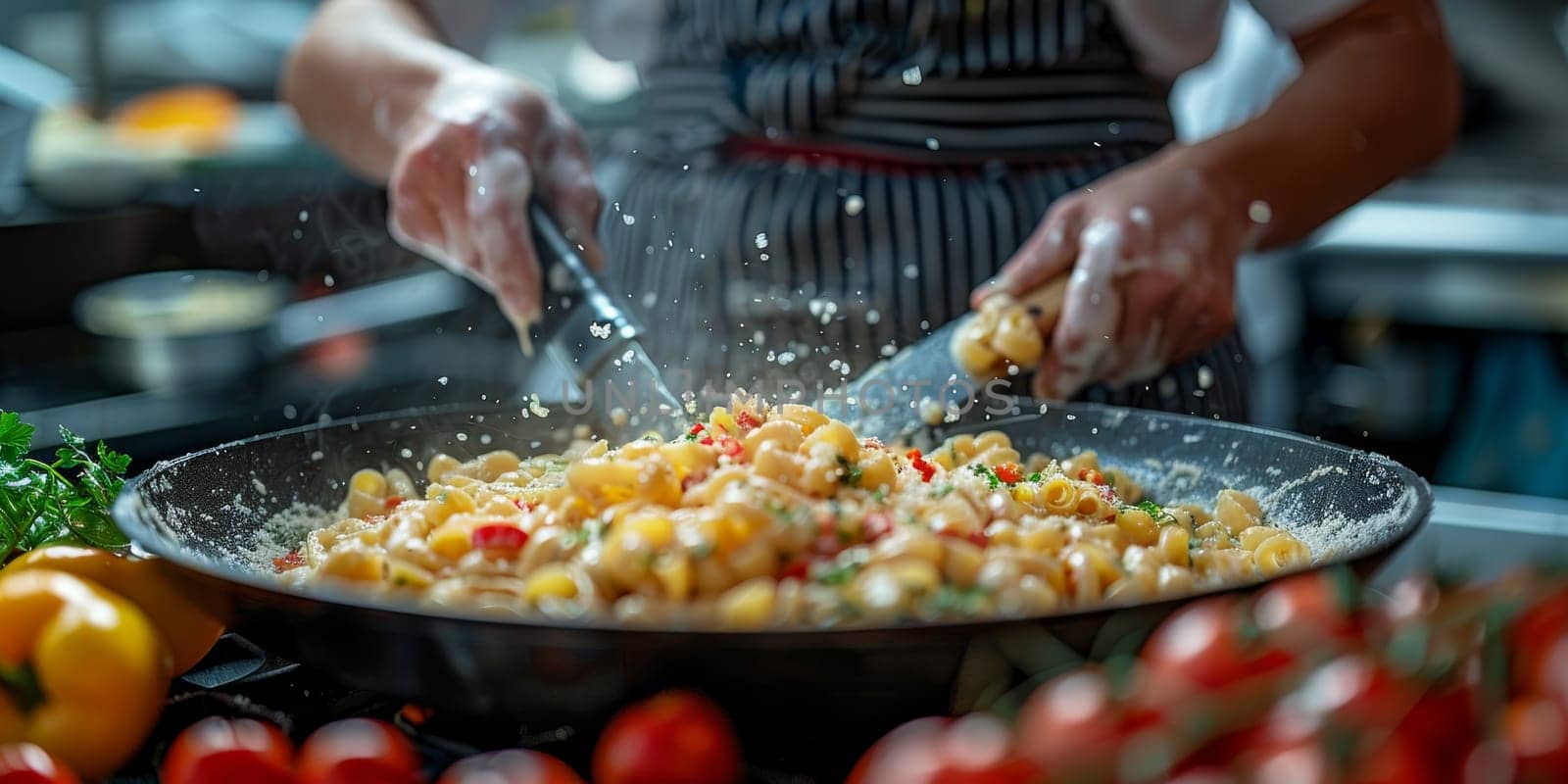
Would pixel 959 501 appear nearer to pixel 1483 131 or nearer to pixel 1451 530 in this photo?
pixel 1451 530

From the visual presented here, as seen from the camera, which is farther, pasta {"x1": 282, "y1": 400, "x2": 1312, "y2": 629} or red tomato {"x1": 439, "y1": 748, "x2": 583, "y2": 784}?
pasta {"x1": 282, "y1": 400, "x2": 1312, "y2": 629}

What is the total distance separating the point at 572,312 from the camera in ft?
4.63

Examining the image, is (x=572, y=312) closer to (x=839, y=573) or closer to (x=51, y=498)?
(x=51, y=498)

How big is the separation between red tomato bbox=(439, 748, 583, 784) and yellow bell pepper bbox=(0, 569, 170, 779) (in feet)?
0.80

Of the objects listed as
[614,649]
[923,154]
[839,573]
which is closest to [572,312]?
[923,154]

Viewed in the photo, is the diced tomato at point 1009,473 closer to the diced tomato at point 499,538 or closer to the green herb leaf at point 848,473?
the green herb leaf at point 848,473

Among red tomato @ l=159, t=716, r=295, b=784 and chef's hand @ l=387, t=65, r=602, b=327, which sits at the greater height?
chef's hand @ l=387, t=65, r=602, b=327

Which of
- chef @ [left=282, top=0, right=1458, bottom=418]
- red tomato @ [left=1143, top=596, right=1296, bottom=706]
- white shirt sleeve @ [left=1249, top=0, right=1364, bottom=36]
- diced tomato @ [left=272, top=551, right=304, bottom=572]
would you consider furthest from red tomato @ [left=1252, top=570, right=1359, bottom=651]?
white shirt sleeve @ [left=1249, top=0, right=1364, bottom=36]

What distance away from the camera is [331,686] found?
0.96 metres

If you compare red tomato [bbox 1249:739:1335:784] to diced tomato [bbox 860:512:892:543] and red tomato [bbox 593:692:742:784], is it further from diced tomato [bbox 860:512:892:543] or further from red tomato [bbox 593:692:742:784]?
diced tomato [bbox 860:512:892:543]

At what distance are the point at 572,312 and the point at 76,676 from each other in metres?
0.68

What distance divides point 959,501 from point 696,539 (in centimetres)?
24

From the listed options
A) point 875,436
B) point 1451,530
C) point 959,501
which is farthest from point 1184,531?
point 1451,530

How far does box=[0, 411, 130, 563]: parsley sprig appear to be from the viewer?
1038 mm
